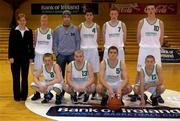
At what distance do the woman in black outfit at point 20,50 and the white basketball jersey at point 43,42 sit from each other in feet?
0.59

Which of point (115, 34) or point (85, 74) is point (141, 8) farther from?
point (85, 74)

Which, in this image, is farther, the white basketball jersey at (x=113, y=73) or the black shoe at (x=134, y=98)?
the black shoe at (x=134, y=98)

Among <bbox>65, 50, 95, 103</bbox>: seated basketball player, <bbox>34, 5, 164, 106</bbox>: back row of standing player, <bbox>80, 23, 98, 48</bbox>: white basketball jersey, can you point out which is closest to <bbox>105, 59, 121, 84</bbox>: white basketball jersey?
<bbox>65, 50, 95, 103</bbox>: seated basketball player

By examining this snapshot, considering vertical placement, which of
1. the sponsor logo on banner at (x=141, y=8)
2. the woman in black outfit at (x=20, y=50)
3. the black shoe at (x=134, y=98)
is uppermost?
the sponsor logo on banner at (x=141, y=8)

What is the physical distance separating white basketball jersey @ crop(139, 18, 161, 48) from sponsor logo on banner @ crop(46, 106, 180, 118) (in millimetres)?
1236

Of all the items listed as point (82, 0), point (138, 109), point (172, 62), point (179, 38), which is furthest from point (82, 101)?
point (82, 0)

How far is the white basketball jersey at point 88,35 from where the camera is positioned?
6762mm

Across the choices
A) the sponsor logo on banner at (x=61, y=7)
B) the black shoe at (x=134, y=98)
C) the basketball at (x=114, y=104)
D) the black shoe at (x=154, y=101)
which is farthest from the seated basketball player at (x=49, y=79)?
the sponsor logo on banner at (x=61, y=7)

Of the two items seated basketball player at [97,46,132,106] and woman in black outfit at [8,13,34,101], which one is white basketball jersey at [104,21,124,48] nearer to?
seated basketball player at [97,46,132,106]

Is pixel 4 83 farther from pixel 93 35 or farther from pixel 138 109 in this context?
pixel 138 109

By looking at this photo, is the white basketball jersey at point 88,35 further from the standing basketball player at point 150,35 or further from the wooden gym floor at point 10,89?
the wooden gym floor at point 10,89

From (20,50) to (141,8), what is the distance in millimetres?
10532

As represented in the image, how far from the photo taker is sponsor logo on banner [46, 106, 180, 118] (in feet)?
18.0

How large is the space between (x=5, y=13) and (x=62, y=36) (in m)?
10.3
